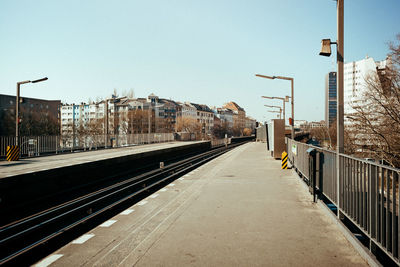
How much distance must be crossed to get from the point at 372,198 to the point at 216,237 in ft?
9.35

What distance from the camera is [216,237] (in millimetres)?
6074

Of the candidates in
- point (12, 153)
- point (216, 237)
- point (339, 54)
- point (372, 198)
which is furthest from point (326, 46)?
point (12, 153)

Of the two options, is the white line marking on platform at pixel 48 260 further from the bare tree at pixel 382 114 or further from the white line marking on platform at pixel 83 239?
the bare tree at pixel 382 114

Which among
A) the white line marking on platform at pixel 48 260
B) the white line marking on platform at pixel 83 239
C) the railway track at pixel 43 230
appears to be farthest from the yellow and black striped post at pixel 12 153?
the white line marking on platform at pixel 48 260

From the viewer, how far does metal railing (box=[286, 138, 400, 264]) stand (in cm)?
405

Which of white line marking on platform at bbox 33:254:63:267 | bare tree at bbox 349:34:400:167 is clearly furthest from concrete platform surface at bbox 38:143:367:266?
bare tree at bbox 349:34:400:167

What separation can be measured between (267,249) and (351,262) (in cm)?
130

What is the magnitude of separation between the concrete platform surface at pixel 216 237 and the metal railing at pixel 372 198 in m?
0.55

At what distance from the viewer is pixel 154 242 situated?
5.83 m

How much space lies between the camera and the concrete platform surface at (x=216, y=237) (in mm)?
4988

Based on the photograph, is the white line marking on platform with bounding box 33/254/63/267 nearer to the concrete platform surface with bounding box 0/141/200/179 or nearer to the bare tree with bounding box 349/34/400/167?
the concrete platform surface with bounding box 0/141/200/179

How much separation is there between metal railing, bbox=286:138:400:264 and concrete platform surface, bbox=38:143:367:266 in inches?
21.8

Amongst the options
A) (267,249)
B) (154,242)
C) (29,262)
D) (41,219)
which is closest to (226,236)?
(267,249)

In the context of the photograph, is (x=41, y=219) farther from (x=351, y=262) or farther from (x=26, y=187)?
(x=351, y=262)
